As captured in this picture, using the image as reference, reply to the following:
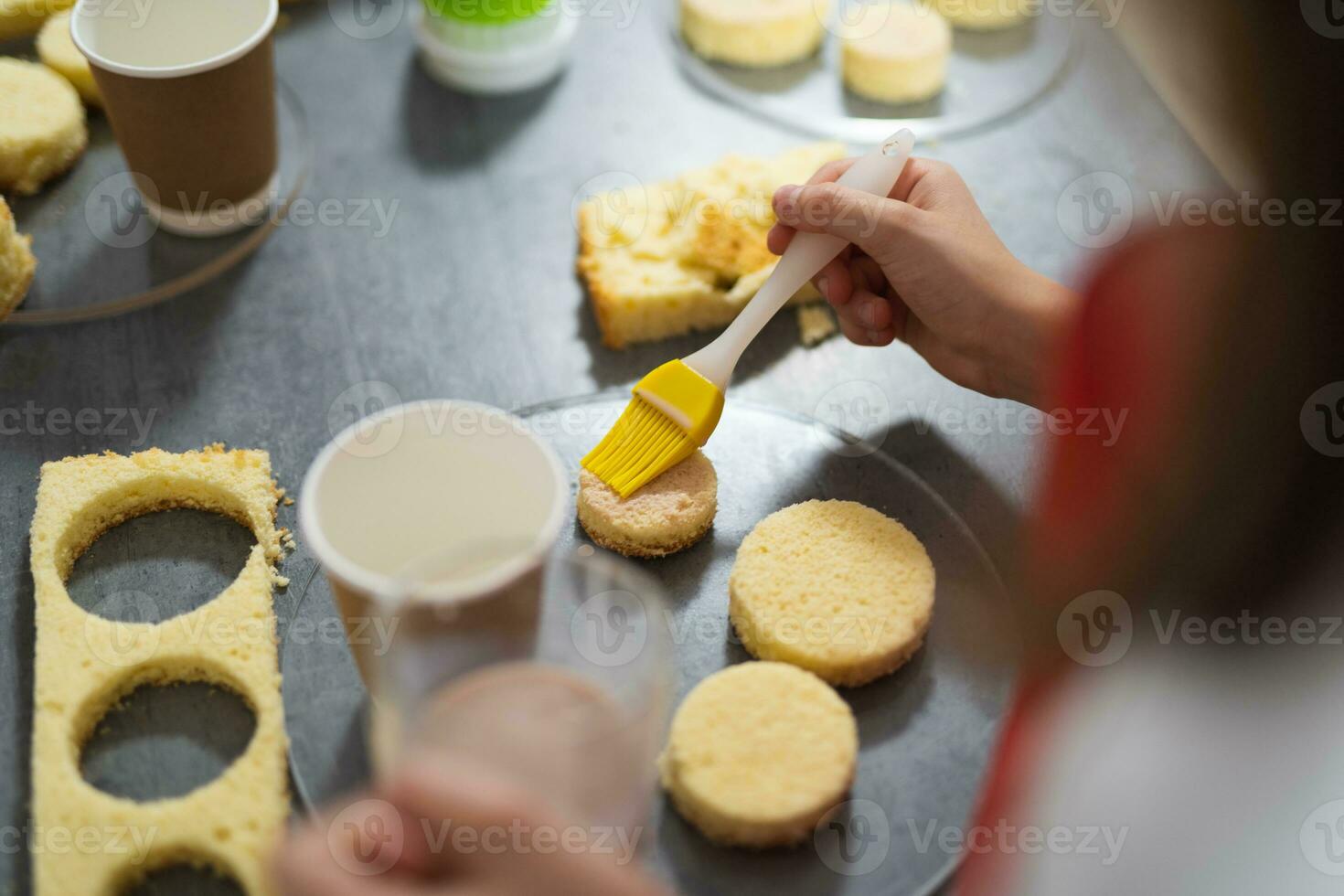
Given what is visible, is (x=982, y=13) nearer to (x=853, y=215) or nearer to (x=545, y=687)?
(x=853, y=215)

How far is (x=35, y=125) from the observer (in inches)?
54.9

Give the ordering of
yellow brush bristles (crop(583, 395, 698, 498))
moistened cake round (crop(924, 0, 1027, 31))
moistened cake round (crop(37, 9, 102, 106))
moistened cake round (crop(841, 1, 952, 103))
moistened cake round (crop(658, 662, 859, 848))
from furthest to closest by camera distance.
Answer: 1. moistened cake round (crop(924, 0, 1027, 31))
2. moistened cake round (crop(841, 1, 952, 103))
3. moistened cake round (crop(37, 9, 102, 106))
4. yellow brush bristles (crop(583, 395, 698, 498))
5. moistened cake round (crop(658, 662, 859, 848))

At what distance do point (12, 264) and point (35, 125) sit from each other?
22 centimetres

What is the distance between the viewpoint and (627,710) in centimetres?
77

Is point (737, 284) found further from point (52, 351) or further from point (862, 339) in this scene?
point (52, 351)

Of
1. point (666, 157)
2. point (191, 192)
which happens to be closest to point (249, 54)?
point (191, 192)

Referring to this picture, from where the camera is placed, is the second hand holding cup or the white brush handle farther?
the white brush handle

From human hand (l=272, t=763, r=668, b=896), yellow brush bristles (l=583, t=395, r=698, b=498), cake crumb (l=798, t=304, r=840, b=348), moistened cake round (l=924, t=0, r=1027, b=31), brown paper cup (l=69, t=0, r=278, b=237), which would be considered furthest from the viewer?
moistened cake round (l=924, t=0, r=1027, b=31)

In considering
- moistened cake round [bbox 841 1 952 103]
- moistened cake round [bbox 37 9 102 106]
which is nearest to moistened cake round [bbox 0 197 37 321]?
moistened cake round [bbox 37 9 102 106]

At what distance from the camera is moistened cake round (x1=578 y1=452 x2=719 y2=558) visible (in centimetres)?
106

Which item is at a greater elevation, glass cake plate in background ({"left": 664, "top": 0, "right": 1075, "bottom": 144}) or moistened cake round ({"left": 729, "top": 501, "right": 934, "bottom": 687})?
glass cake plate in background ({"left": 664, "top": 0, "right": 1075, "bottom": 144})

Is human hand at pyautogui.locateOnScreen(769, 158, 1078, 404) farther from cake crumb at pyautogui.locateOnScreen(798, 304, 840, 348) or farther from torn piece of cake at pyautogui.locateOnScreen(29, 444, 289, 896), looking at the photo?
torn piece of cake at pyautogui.locateOnScreen(29, 444, 289, 896)

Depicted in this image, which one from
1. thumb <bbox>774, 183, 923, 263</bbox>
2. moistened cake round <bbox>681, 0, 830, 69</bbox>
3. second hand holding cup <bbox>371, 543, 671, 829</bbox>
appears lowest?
second hand holding cup <bbox>371, 543, 671, 829</bbox>

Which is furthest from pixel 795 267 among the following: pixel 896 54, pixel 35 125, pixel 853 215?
pixel 35 125
